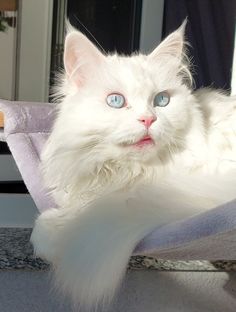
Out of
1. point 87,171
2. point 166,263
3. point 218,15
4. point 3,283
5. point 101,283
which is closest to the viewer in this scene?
point 101,283

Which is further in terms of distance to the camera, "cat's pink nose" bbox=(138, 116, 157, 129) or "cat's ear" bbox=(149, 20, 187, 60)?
"cat's ear" bbox=(149, 20, 187, 60)

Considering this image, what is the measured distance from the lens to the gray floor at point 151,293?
4.76 ft

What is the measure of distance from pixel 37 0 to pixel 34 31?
19 centimetres

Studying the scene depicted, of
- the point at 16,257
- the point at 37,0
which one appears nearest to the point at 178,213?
the point at 16,257

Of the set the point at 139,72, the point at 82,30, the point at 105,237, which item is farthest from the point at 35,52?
the point at 105,237

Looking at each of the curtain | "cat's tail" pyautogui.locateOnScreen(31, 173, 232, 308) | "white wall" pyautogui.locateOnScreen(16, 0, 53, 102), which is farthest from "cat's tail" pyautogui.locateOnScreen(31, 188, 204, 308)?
"white wall" pyautogui.locateOnScreen(16, 0, 53, 102)

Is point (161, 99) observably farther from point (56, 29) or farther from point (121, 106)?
point (56, 29)

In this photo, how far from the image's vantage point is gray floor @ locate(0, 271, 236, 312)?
4.76 ft

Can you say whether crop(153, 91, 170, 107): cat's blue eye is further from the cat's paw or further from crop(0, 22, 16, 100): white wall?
crop(0, 22, 16, 100): white wall

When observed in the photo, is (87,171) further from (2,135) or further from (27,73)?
(27,73)

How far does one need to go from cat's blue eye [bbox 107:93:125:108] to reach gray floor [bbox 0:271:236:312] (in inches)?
21.6

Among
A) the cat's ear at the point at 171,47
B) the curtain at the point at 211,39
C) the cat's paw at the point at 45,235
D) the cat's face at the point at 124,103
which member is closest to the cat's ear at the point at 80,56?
the cat's face at the point at 124,103

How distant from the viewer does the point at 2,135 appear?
1.90 meters

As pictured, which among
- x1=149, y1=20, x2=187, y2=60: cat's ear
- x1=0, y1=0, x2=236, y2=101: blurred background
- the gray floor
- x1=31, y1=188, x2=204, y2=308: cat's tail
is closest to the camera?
x1=31, y1=188, x2=204, y2=308: cat's tail
